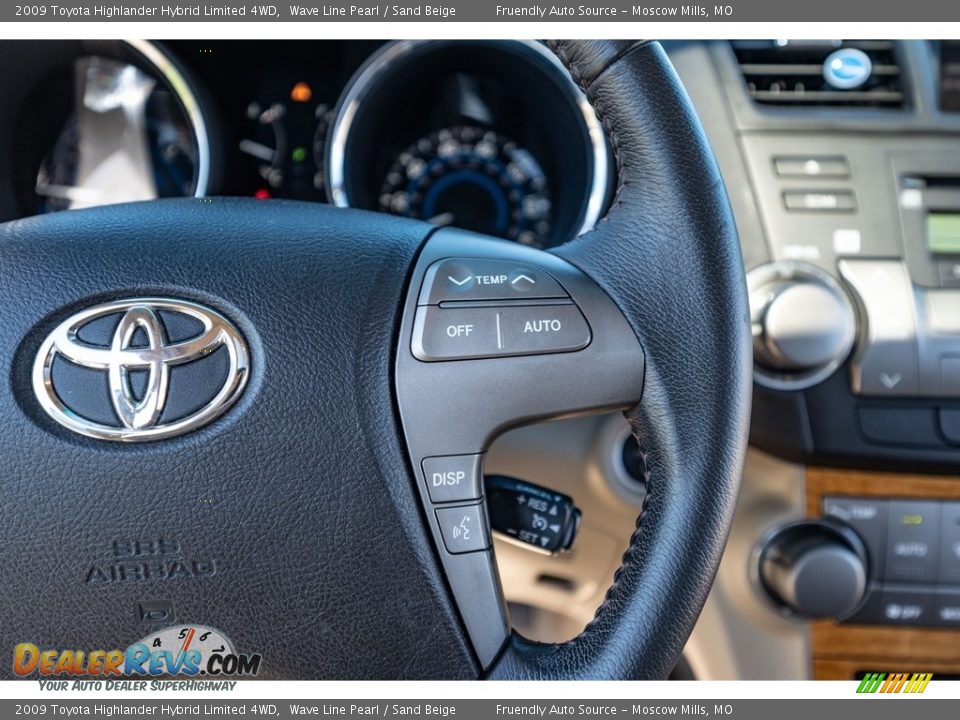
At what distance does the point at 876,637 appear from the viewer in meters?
1.27

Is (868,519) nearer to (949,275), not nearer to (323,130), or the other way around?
(949,275)

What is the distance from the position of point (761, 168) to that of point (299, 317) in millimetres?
700

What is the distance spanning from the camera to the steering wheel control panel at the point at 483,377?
82cm

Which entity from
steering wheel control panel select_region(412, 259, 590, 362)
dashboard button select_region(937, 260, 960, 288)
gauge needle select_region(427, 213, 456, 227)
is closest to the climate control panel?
dashboard button select_region(937, 260, 960, 288)

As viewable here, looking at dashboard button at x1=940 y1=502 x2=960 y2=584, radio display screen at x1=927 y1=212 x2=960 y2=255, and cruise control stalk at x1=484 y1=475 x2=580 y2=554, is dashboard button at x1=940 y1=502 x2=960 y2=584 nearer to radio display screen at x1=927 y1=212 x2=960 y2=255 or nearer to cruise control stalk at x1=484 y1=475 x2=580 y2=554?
radio display screen at x1=927 y1=212 x2=960 y2=255

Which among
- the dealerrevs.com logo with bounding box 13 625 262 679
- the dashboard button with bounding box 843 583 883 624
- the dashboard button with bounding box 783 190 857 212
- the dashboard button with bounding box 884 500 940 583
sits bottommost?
the dashboard button with bounding box 843 583 883 624

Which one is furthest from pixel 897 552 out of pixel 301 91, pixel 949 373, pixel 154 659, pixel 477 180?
pixel 301 91

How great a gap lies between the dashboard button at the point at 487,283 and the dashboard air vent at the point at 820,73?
597 mm

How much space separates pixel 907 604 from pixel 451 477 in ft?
2.44

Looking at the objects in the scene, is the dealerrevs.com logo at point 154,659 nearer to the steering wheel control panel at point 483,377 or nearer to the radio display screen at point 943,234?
the steering wheel control panel at point 483,377

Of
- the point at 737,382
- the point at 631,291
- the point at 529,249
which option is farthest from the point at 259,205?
the point at 737,382

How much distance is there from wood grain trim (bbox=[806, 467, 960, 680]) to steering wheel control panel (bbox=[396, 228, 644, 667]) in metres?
0.54

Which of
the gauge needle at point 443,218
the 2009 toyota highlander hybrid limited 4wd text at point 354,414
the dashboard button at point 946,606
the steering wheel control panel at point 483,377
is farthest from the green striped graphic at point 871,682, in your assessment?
the gauge needle at point 443,218

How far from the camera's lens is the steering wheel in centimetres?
80
